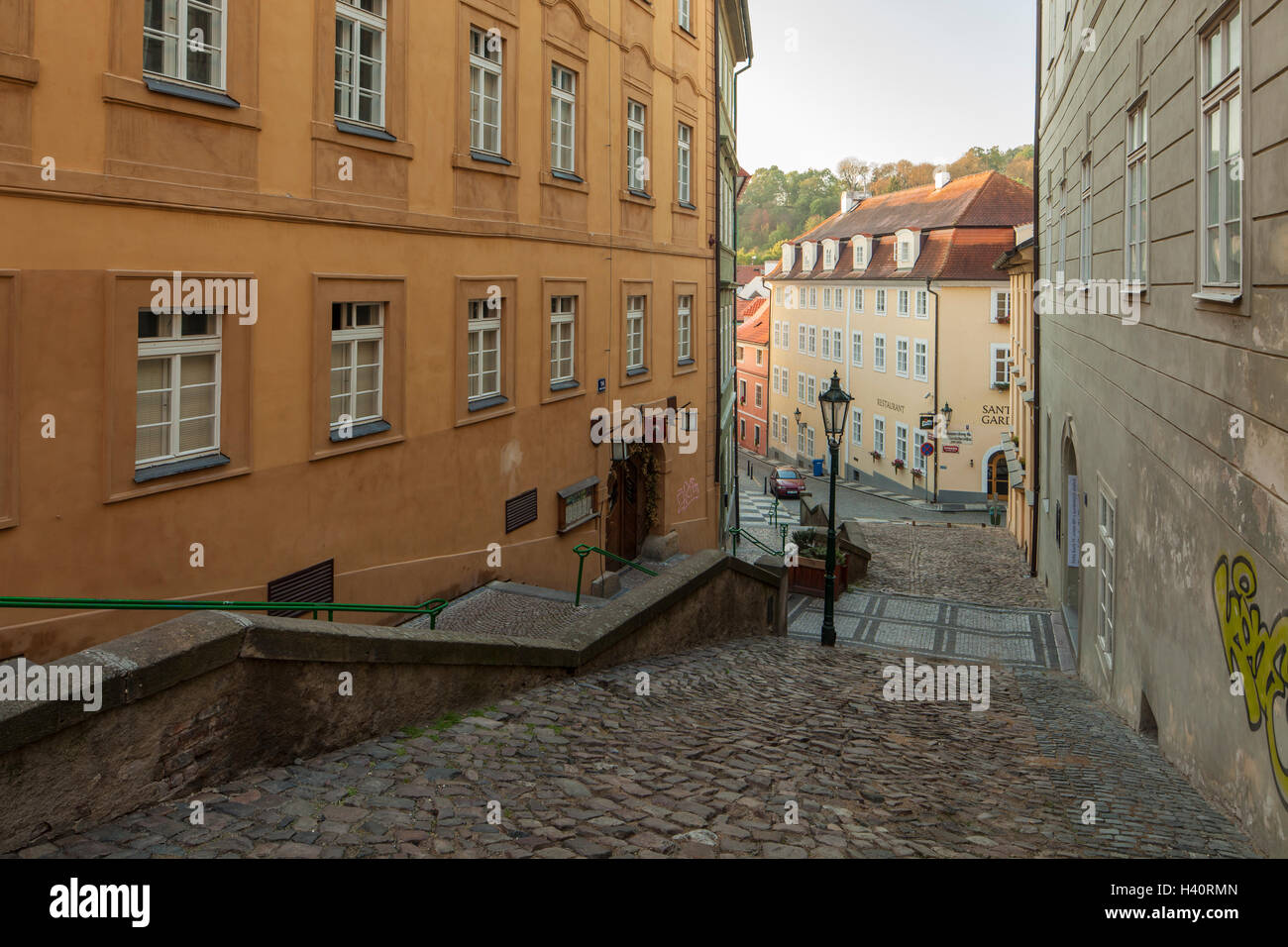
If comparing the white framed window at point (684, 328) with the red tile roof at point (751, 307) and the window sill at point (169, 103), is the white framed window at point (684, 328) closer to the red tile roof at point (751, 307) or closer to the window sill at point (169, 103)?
the window sill at point (169, 103)

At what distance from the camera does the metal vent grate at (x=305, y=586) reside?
A: 10258 millimetres

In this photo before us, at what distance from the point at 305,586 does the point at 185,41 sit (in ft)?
15.7

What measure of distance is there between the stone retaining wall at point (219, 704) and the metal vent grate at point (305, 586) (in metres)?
2.76

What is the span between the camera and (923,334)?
51750mm

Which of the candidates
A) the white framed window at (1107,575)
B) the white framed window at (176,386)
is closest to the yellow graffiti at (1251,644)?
the white framed window at (1107,575)

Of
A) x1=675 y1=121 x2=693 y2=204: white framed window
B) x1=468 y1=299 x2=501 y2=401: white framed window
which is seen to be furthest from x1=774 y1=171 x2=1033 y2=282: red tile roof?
x1=468 y1=299 x2=501 y2=401: white framed window

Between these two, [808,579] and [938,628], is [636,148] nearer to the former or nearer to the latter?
[808,579]

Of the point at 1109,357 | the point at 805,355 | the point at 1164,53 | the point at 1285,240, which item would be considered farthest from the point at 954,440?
the point at 1285,240

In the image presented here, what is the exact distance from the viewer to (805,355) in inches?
2645

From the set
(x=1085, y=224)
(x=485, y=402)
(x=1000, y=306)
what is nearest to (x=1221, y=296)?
(x=1085, y=224)

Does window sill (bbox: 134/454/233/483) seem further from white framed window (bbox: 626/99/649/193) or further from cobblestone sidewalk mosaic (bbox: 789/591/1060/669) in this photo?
cobblestone sidewalk mosaic (bbox: 789/591/1060/669)

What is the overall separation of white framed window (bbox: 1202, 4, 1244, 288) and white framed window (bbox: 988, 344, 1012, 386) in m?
43.1

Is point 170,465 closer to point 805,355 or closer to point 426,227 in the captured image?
point 426,227

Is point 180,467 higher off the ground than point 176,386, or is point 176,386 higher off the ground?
point 176,386
